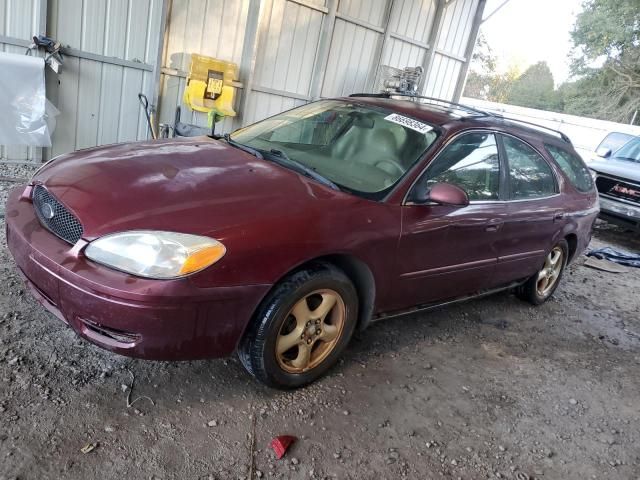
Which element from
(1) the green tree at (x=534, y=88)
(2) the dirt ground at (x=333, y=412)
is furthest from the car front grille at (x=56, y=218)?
(1) the green tree at (x=534, y=88)

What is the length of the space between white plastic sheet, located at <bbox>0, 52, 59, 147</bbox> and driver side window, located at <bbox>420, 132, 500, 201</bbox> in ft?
14.5

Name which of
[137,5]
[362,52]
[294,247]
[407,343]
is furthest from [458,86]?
[294,247]

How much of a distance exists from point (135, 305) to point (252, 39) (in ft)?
18.9

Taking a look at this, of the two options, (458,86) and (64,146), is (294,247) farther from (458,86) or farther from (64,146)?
(458,86)

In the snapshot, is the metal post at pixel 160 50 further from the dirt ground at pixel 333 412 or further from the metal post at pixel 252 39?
the dirt ground at pixel 333 412

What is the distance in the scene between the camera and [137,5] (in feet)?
19.1

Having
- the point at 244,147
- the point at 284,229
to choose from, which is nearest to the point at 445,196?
the point at 284,229

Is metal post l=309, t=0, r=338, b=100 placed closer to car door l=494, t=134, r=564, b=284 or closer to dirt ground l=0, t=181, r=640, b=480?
car door l=494, t=134, r=564, b=284

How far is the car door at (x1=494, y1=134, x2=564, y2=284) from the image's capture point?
11.8 ft

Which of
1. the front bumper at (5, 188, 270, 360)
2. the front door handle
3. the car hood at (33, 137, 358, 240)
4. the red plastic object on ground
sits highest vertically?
the car hood at (33, 137, 358, 240)

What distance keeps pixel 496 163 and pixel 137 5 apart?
4.55 metres

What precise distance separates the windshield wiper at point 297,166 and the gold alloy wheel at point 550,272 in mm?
2508

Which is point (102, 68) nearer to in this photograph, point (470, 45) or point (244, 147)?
point (244, 147)

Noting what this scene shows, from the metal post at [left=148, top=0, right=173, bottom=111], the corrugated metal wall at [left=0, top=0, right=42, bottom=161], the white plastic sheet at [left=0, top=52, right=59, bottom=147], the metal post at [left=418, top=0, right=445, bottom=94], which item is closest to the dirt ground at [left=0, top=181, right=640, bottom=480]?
the white plastic sheet at [left=0, top=52, right=59, bottom=147]
